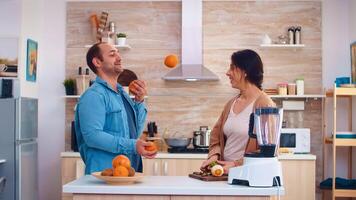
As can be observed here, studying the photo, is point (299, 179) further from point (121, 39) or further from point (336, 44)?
point (121, 39)

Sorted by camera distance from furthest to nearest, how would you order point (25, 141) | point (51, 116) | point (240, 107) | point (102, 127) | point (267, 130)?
point (51, 116) → point (25, 141) → point (240, 107) → point (102, 127) → point (267, 130)

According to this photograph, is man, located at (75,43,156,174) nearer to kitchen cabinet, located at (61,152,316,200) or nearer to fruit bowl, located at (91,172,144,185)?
fruit bowl, located at (91,172,144,185)

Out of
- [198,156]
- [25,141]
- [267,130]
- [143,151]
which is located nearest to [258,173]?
[267,130]

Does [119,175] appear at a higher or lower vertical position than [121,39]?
lower

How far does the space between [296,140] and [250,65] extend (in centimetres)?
286

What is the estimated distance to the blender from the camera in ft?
8.10

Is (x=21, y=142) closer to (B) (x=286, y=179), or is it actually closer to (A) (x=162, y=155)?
(A) (x=162, y=155)

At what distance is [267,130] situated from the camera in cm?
257

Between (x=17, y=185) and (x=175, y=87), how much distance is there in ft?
6.40

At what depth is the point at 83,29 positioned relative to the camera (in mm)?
6188

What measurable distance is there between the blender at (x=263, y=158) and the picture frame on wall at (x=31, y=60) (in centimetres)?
374

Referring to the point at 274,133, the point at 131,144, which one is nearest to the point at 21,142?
the point at 131,144

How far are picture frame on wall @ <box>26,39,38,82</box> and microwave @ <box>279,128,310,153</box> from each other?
8.78 ft

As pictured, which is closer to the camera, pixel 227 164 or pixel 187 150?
pixel 227 164
